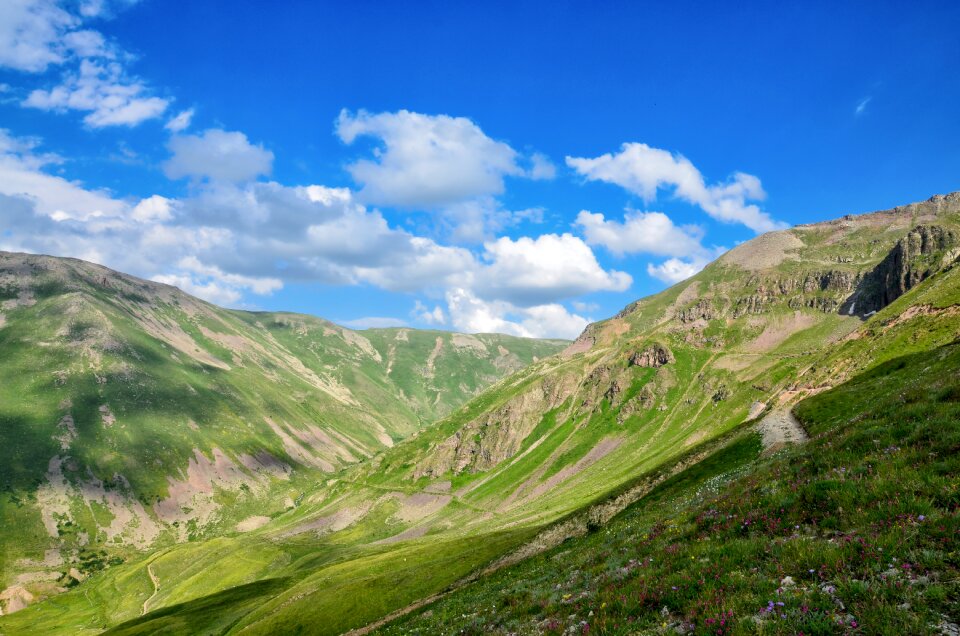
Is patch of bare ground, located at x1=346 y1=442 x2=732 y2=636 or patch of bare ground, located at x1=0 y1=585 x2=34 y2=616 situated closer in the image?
patch of bare ground, located at x1=346 y1=442 x2=732 y2=636

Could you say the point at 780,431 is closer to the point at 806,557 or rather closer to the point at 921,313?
the point at 806,557

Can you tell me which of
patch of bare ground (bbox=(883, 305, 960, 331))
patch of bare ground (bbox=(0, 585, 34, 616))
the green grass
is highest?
the green grass

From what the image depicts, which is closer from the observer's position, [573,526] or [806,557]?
[806,557]

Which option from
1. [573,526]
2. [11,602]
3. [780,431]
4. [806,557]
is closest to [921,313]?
[780,431]

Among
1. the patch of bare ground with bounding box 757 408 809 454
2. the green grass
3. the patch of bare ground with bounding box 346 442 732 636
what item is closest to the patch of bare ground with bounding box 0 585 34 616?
the patch of bare ground with bounding box 346 442 732 636

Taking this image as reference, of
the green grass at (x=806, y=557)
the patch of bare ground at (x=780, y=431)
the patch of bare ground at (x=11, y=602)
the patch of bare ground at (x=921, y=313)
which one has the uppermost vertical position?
the green grass at (x=806, y=557)

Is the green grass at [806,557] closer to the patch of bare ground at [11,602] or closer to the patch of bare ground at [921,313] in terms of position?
the patch of bare ground at [921,313]

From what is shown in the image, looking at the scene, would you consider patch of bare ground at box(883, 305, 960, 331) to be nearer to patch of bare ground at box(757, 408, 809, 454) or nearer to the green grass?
patch of bare ground at box(757, 408, 809, 454)

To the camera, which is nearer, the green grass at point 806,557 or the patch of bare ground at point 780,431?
the green grass at point 806,557

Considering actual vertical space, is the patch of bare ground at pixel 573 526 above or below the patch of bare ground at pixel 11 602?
below

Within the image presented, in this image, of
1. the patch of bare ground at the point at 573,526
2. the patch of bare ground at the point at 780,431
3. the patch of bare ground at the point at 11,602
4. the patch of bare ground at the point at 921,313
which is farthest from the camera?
the patch of bare ground at the point at 11,602

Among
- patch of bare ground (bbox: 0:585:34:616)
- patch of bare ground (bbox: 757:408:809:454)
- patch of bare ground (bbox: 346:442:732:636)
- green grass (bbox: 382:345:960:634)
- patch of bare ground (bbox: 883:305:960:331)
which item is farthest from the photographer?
patch of bare ground (bbox: 0:585:34:616)

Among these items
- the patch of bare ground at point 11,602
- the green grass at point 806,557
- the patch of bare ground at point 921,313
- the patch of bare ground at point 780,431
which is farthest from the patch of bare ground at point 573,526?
the patch of bare ground at point 11,602

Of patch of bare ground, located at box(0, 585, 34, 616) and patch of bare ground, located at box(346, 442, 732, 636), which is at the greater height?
patch of bare ground, located at box(0, 585, 34, 616)
